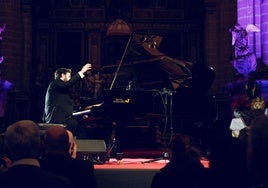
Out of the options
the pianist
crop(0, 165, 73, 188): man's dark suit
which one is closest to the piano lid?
the pianist

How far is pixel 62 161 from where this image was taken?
3225mm

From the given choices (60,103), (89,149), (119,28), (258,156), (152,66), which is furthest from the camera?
(119,28)

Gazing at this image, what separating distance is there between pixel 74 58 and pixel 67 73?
6371 mm

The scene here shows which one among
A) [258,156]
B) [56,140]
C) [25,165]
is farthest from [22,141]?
[258,156]

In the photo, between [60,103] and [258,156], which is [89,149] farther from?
[258,156]

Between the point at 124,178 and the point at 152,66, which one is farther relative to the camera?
the point at 152,66

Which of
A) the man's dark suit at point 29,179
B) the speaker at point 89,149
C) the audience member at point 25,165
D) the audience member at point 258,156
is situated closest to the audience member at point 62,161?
the audience member at point 25,165

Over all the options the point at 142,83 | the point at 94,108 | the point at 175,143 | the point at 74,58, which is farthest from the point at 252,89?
the point at 175,143

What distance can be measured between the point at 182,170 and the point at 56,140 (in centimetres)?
86

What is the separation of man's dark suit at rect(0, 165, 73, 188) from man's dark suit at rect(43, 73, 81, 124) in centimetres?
560

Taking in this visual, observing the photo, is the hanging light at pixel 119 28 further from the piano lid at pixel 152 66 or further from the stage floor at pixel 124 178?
the stage floor at pixel 124 178

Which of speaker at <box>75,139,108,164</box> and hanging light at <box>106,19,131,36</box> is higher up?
hanging light at <box>106,19,131,36</box>

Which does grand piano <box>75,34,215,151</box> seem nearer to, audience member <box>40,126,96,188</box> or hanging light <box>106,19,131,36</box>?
hanging light <box>106,19,131,36</box>

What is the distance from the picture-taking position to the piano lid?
956 cm
